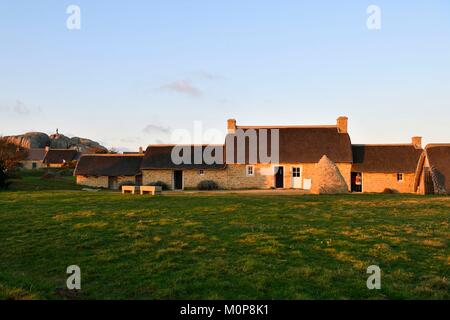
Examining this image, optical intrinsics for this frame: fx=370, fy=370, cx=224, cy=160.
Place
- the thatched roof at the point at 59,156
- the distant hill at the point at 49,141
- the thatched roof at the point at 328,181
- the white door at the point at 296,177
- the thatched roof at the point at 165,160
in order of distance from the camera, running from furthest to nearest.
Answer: the distant hill at the point at 49,141
the thatched roof at the point at 59,156
the thatched roof at the point at 165,160
the white door at the point at 296,177
the thatched roof at the point at 328,181

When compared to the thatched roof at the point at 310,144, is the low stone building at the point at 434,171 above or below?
below

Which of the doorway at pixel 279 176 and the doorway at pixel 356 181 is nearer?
the doorway at pixel 279 176

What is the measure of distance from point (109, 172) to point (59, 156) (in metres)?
42.0

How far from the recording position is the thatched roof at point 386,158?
3409 cm

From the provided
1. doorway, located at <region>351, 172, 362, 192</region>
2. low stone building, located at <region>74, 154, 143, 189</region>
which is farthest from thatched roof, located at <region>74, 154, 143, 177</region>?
doorway, located at <region>351, 172, 362, 192</region>

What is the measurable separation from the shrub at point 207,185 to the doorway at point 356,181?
13479mm

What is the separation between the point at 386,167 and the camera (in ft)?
112

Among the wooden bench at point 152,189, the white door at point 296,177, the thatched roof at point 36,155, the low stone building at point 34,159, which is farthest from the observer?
the thatched roof at point 36,155

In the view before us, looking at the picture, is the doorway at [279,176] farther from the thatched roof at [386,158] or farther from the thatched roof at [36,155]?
the thatched roof at [36,155]

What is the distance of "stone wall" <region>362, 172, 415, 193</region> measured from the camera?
1329 inches

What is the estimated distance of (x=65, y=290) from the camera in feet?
21.9

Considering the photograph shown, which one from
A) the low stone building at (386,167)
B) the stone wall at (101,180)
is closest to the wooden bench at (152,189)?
the stone wall at (101,180)
